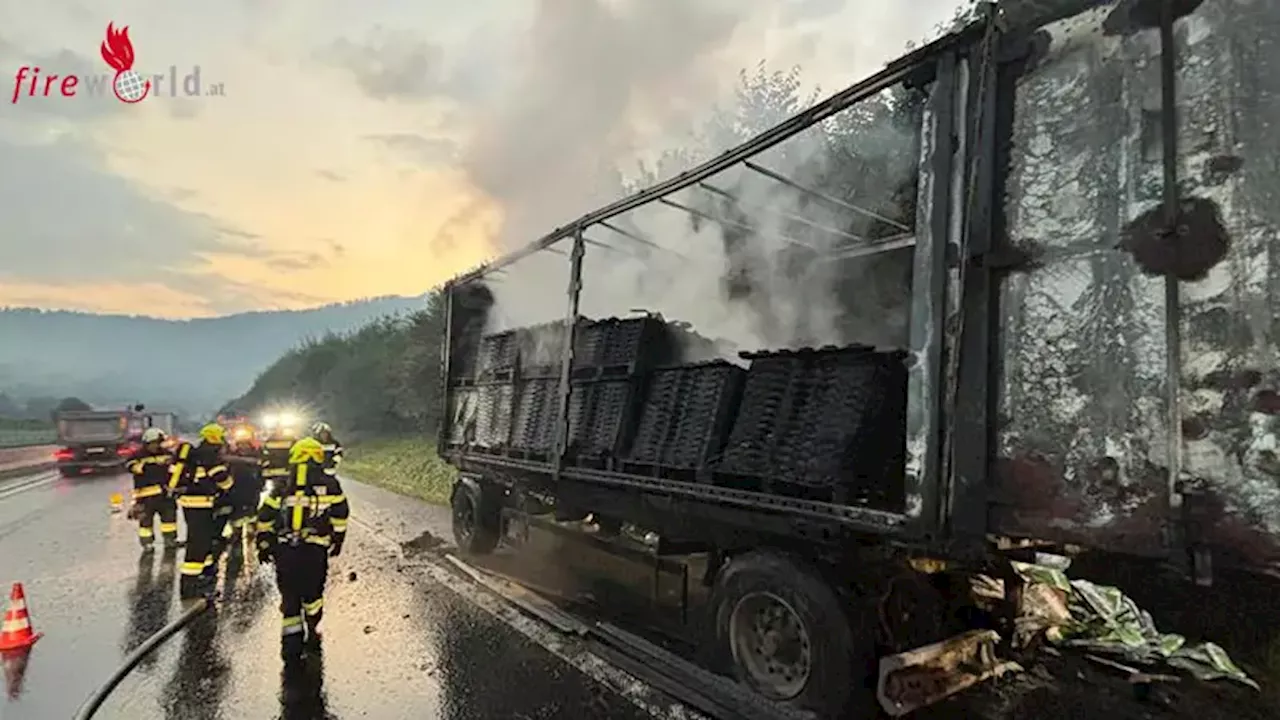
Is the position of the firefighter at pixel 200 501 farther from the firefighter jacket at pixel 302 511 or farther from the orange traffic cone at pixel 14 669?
the firefighter jacket at pixel 302 511

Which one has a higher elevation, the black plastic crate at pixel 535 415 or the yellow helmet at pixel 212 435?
the black plastic crate at pixel 535 415

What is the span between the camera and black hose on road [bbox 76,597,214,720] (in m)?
4.41

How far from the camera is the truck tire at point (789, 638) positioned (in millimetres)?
3908

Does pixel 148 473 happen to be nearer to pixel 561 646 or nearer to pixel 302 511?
pixel 302 511

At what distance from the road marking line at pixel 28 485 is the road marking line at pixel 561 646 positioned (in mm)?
14491

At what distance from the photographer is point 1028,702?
4.44 m

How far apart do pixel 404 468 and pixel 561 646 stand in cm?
1915

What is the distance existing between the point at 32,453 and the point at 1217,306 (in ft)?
132

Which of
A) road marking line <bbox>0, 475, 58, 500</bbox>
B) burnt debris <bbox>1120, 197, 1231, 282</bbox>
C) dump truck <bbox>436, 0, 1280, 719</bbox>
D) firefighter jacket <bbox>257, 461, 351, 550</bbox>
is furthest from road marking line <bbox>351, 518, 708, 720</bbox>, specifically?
road marking line <bbox>0, 475, 58, 500</bbox>

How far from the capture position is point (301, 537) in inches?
216

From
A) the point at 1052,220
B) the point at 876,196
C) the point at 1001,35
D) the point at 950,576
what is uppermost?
the point at 876,196

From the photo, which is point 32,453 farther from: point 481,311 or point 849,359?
point 849,359

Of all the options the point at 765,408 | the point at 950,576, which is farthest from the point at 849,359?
the point at 950,576

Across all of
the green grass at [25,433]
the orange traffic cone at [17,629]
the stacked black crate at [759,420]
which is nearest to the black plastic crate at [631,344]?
the stacked black crate at [759,420]
